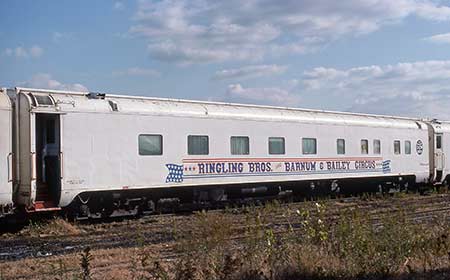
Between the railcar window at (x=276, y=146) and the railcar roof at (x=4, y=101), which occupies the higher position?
the railcar roof at (x=4, y=101)

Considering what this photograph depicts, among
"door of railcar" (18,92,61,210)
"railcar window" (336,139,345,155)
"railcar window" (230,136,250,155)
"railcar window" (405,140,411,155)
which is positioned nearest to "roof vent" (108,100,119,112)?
"door of railcar" (18,92,61,210)

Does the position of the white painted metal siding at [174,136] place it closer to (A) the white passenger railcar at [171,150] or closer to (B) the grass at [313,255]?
(A) the white passenger railcar at [171,150]

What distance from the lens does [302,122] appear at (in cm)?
2208

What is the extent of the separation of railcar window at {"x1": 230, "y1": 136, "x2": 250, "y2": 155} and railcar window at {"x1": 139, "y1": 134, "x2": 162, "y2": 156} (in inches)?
111

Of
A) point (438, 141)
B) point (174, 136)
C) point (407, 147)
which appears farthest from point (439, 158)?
point (174, 136)

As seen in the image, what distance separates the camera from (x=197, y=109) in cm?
1867

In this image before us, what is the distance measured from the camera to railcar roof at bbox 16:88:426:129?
1587 centimetres

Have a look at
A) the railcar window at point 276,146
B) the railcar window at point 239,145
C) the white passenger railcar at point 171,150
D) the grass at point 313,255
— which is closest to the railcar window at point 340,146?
the white passenger railcar at point 171,150

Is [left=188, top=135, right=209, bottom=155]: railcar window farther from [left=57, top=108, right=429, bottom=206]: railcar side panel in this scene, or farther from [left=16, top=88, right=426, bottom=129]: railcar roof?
[left=16, top=88, right=426, bottom=129]: railcar roof

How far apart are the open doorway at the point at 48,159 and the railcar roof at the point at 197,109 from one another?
1.74 feet

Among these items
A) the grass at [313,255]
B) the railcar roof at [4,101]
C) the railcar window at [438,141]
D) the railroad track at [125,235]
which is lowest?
the railroad track at [125,235]

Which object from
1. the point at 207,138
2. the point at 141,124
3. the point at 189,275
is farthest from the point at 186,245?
the point at 207,138

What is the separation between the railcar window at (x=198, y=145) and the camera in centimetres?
1830

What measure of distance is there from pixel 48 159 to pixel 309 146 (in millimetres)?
9893
